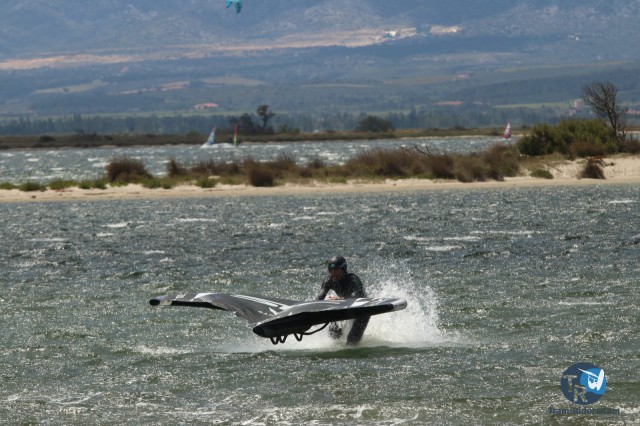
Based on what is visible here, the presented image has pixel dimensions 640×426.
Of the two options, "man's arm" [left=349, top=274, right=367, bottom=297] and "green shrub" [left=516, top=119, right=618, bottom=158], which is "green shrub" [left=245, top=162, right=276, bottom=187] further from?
"man's arm" [left=349, top=274, right=367, bottom=297]

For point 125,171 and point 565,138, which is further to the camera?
point 565,138

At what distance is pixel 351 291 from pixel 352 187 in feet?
128

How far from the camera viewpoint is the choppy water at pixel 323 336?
17250 mm

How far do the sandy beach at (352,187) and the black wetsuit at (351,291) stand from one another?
37.3m

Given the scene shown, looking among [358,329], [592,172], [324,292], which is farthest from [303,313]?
[592,172]

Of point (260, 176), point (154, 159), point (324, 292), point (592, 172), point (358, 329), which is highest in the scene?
point (324, 292)

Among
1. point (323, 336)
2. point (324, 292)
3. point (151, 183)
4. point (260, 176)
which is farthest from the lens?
point (151, 183)

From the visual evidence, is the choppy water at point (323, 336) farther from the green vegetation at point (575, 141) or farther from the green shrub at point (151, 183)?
the green vegetation at point (575, 141)

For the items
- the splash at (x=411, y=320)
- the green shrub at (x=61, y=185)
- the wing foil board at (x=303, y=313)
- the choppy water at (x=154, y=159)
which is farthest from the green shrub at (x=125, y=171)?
the wing foil board at (x=303, y=313)

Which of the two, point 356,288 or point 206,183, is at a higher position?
point 356,288

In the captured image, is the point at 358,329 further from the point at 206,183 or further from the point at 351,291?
the point at 206,183

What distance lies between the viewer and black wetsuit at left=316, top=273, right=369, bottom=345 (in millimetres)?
20812

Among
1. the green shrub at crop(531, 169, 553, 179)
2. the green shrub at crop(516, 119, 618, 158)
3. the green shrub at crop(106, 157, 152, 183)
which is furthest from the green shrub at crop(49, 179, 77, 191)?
the green shrub at crop(516, 119, 618, 158)

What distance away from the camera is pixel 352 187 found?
59.8 m
